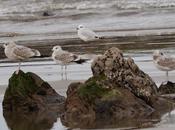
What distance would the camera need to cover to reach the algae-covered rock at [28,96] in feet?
44.6

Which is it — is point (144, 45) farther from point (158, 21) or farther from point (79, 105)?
point (79, 105)

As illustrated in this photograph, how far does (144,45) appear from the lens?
2375 cm

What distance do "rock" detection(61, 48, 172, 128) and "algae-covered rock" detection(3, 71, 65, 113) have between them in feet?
2.66

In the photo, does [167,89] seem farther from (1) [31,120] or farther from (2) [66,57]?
(2) [66,57]

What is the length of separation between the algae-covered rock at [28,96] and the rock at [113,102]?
0.81 meters

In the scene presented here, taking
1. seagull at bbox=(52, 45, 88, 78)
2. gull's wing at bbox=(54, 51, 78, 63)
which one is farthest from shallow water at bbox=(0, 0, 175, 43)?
gull's wing at bbox=(54, 51, 78, 63)

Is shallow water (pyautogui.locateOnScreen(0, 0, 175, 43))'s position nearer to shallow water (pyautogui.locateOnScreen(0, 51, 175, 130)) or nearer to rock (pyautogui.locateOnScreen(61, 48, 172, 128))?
shallow water (pyautogui.locateOnScreen(0, 51, 175, 130))

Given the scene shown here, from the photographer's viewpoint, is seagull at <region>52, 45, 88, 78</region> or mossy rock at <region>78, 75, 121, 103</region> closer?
mossy rock at <region>78, 75, 121, 103</region>

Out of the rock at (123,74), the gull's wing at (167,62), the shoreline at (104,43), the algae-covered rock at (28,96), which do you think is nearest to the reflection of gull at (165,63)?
the gull's wing at (167,62)

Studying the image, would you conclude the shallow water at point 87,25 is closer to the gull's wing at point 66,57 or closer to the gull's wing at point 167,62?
the gull's wing at point 66,57

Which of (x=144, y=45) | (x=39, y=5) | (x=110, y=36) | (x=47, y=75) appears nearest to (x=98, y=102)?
(x=47, y=75)

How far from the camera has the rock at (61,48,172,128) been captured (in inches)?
483

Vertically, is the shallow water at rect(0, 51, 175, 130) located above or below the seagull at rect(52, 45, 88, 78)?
below

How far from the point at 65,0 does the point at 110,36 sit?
23368 millimetres
